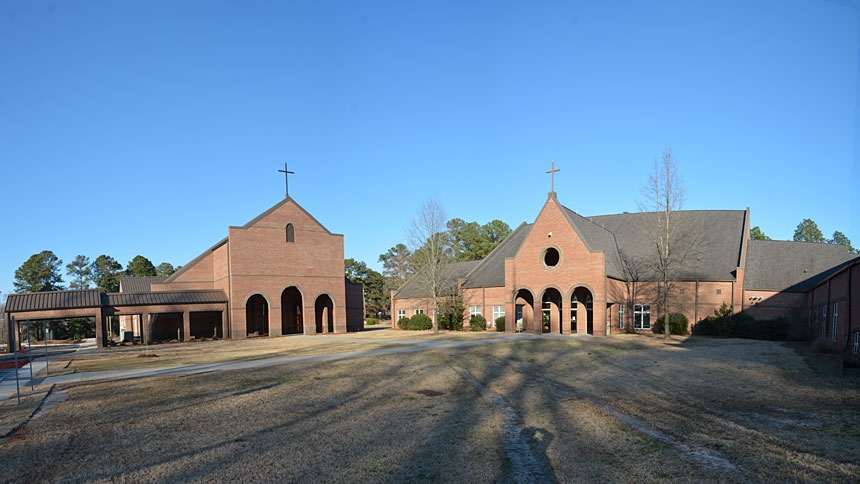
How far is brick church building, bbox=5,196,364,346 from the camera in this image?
125ft

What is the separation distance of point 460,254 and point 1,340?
52.6 metres

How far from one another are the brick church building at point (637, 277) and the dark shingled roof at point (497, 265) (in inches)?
8.6

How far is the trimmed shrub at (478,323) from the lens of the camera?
42.5 metres

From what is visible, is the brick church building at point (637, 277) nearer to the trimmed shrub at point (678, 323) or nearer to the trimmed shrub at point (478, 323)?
the trimmed shrub at point (478, 323)

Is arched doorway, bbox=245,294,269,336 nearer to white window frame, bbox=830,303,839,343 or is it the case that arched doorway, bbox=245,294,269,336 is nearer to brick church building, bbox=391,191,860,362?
brick church building, bbox=391,191,860,362

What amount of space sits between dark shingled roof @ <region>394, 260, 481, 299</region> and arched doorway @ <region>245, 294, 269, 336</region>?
1259cm

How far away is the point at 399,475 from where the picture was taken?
756 centimetres

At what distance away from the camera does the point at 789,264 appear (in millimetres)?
38344

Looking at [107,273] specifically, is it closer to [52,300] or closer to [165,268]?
[165,268]

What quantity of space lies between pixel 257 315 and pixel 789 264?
4353 centimetres

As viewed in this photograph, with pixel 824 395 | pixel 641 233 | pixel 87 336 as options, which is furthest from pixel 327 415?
pixel 87 336

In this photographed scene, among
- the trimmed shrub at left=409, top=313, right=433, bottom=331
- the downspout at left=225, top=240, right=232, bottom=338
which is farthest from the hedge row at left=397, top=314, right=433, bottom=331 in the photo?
the downspout at left=225, top=240, right=232, bottom=338

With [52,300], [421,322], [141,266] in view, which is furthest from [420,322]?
[141,266]

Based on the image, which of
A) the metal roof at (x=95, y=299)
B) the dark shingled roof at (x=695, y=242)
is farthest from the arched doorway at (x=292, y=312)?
the dark shingled roof at (x=695, y=242)
